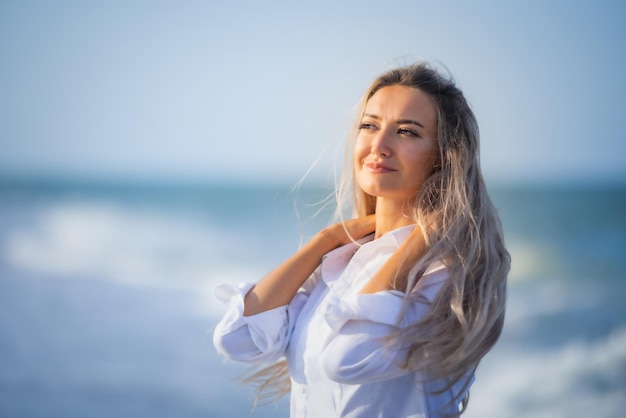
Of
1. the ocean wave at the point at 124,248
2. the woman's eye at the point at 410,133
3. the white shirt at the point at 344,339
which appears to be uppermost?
the ocean wave at the point at 124,248

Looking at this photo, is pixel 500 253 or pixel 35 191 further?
pixel 35 191

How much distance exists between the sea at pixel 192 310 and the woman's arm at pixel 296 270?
0.11 meters

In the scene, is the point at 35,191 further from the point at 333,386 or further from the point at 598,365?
the point at 333,386

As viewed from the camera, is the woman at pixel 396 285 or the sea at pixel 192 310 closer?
the woman at pixel 396 285

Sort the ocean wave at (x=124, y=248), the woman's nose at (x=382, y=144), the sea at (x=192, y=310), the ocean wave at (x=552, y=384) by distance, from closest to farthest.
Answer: the woman's nose at (x=382, y=144) → the sea at (x=192, y=310) → the ocean wave at (x=552, y=384) → the ocean wave at (x=124, y=248)

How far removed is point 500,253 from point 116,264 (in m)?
11.5

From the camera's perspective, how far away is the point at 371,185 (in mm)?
2092

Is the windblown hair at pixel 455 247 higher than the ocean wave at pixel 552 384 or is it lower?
higher

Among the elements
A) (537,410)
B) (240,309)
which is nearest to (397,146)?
(240,309)

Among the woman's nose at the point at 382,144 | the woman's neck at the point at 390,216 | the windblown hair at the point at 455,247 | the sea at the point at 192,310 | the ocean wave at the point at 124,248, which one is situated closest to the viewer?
the windblown hair at the point at 455,247

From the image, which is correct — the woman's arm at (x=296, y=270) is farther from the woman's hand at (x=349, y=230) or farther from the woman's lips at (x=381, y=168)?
the woman's lips at (x=381, y=168)

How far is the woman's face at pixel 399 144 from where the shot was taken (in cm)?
206

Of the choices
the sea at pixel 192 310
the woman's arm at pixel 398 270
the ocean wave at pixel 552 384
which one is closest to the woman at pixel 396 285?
the woman's arm at pixel 398 270

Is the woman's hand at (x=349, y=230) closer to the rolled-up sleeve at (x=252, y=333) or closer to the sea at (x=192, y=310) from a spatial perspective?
the sea at (x=192, y=310)
